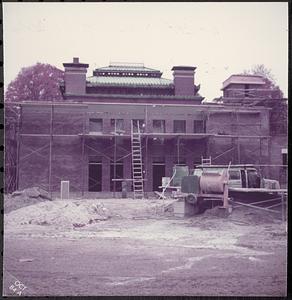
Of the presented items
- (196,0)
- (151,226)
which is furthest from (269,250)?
(196,0)

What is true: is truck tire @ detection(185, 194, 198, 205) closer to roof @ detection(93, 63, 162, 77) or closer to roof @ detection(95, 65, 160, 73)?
roof @ detection(93, 63, 162, 77)

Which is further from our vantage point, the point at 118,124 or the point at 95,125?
the point at 118,124

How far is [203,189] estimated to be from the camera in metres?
16.8

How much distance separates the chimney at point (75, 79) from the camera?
3056 cm

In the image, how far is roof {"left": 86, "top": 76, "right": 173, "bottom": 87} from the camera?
3228 centimetres

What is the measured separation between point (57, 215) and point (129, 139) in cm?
1256

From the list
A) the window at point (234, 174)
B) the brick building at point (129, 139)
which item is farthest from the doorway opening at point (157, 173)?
the window at point (234, 174)

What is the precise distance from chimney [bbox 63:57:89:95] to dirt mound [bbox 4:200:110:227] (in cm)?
1481

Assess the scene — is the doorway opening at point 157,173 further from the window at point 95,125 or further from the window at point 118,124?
the window at point 95,125

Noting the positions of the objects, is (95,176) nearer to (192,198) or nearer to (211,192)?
(192,198)

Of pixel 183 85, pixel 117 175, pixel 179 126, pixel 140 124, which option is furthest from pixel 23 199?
pixel 183 85

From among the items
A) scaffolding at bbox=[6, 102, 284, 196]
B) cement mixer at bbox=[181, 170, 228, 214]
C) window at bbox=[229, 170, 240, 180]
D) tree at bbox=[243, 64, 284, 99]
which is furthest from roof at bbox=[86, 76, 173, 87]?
cement mixer at bbox=[181, 170, 228, 214]

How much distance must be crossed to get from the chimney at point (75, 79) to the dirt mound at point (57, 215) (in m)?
14.8

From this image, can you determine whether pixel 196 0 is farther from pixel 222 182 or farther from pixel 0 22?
pixel 222 182
